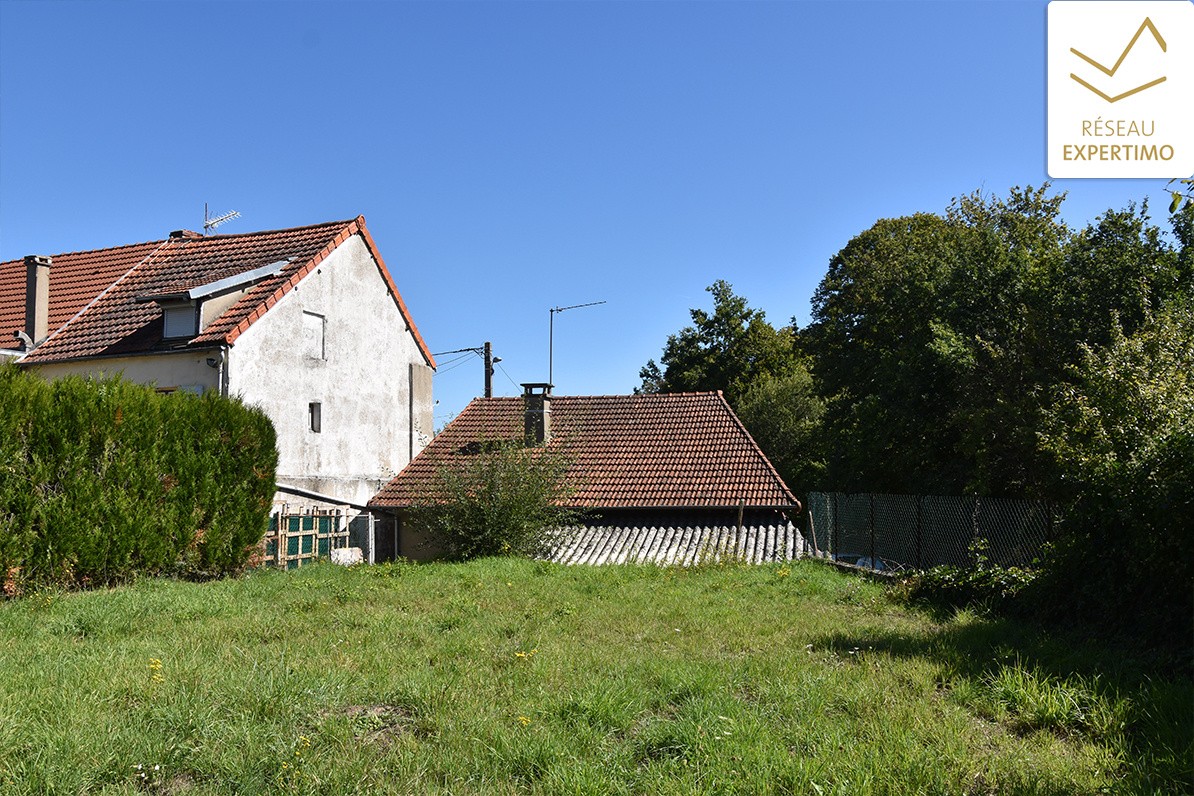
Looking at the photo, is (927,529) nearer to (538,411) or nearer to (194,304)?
(538,411)

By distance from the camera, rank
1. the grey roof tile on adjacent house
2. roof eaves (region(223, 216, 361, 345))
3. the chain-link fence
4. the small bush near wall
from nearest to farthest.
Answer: the small bush near wall < the chain-link fence < the grey roof tile on adjacent house < roof eaves (region(223, 216, 361, 345))

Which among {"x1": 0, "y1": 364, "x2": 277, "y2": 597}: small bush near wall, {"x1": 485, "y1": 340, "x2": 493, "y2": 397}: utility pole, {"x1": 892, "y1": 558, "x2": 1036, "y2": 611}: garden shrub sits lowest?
{"x1": 892, "y1": 558, "x2": 1036, "y2": 611}: garden shrub

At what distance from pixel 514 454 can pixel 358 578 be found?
20.2ft

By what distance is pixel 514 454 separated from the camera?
70.5ft

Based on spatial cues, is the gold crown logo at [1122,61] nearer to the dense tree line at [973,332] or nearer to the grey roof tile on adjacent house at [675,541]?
the dense tree line at [973,332]

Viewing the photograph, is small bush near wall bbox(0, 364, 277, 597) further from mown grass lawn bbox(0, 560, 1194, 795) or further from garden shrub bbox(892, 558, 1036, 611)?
garden shrub bbox(892, 558, 1036, 611)

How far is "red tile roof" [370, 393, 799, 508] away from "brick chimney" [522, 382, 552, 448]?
1.38ft

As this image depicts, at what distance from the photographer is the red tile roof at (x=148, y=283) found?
23688mm

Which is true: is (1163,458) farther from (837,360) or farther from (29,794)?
(837,360)

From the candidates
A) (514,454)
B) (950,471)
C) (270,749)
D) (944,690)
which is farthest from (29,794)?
(950,471)

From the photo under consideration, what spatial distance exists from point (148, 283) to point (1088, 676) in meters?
25.8

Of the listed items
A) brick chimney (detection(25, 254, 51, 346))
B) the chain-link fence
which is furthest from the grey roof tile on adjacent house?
brick chimney (detection(25, 254, 51, 346))

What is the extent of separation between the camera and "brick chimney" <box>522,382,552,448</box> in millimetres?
27156

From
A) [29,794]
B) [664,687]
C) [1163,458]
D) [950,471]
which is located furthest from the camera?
[950,471]
